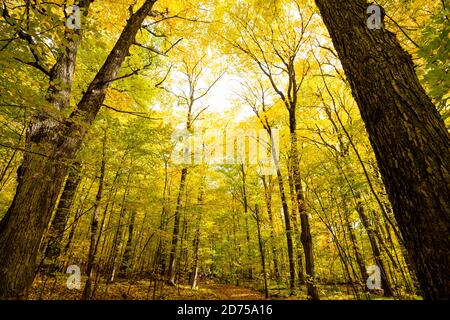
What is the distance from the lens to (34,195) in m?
2.47

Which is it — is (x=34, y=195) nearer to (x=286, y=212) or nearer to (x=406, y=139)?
(x=406, y=139)

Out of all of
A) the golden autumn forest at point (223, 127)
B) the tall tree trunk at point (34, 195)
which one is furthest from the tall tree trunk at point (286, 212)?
the tall tree trunk at point (34, 195)

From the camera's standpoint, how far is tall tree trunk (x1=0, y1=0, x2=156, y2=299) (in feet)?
7.44

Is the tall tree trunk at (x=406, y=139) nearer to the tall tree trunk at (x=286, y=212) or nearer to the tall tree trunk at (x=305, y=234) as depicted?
the tall tree trunk at (x=305, y=234)

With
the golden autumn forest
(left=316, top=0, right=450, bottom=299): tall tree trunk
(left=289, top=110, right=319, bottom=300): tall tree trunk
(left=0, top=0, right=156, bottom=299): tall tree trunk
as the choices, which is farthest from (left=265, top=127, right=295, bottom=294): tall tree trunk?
(left=0, top=0, right=156, bottom=299): tall tree trunk

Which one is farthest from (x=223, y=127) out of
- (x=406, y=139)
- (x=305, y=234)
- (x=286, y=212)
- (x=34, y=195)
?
(x=406, y=139)

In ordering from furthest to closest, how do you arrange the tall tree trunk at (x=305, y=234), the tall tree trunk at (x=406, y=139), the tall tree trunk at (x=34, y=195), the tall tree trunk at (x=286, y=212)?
the tall tree trunk at (x=286, y=212) → the tall tree trunk at (x=305, y=234) → the tall tree trunk at (x=34, y=195) → the tall tree trunk at (x=406, y=139)

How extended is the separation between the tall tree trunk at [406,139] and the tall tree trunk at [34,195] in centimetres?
279

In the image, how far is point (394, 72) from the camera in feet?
5.44

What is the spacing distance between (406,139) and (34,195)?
3.45 meters

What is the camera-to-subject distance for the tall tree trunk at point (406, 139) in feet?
4.10
